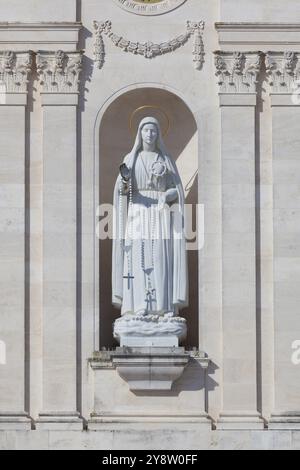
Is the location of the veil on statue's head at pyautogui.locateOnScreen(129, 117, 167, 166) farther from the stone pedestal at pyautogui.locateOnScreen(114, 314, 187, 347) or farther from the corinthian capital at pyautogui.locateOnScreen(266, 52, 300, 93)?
the stone pedestal at pyautogui.locateOnScreen(114, 314, 187, 347)

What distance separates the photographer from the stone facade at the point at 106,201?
3497 centimetres

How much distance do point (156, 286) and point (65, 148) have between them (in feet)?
6.20

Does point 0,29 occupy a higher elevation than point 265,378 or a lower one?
higher

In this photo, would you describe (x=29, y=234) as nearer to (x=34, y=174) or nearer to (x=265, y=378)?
(x=34, y=174)

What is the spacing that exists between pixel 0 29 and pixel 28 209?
2085 mm

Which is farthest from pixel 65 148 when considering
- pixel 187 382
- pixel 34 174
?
pixel 187 382

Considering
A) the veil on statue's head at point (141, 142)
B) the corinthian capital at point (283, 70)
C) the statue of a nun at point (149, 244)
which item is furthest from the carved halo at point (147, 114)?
the corinthian capital at point (283, 70)

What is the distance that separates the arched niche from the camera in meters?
35.8

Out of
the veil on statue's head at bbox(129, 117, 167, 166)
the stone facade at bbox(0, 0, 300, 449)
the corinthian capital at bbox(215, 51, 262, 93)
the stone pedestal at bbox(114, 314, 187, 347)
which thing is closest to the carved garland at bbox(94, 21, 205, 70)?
the stone facade at bbox(0, 0, 300, 449)

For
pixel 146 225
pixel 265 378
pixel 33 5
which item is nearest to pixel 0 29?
pixel 33 5

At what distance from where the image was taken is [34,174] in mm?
35375

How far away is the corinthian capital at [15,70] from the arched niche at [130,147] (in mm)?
1036

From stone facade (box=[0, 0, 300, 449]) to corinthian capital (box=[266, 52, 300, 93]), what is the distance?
2cm

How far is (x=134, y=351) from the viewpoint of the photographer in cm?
3488
